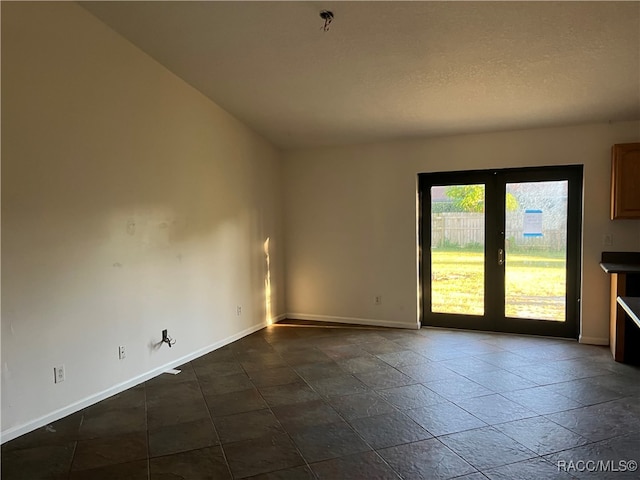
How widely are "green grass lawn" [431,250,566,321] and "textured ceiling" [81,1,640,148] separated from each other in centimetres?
152

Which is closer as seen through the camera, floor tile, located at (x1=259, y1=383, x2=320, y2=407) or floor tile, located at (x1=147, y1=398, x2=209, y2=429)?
floor tile, located at (x1=147, y1=398, x2=209, y2=429)

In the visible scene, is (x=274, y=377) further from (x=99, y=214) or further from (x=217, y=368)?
(x=99, y=214)

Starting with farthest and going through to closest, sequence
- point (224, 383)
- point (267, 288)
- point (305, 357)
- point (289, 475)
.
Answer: point (267, 288), point (305, 357), point (224, 383), point (289, 475)

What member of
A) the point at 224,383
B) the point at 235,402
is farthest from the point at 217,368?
the point at 235,402

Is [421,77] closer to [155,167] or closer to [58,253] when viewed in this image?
[155,167]

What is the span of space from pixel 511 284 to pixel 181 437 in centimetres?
397

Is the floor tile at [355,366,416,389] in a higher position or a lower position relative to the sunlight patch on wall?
lower

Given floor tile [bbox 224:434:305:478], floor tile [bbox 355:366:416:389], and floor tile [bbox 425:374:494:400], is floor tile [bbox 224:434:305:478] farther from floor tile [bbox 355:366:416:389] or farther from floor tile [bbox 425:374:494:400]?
floor tile [bbox 425:374:494:400]

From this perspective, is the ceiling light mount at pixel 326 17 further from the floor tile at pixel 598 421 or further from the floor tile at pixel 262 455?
the floor tile at pixel 598 421

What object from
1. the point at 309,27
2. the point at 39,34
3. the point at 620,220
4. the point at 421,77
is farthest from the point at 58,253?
the point at 620,220

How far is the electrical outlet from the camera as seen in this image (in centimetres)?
316

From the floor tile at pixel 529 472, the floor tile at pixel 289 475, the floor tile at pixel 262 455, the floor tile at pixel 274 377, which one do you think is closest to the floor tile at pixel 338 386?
the floor tile at pixel 274 377

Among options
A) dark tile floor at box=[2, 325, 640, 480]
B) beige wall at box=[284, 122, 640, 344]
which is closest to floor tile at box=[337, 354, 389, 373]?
dark tile floor at box=[2, 325, 640, 480]

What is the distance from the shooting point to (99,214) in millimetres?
3508
